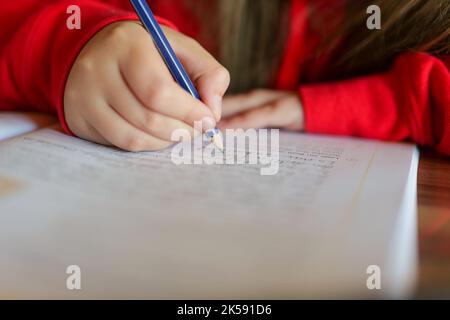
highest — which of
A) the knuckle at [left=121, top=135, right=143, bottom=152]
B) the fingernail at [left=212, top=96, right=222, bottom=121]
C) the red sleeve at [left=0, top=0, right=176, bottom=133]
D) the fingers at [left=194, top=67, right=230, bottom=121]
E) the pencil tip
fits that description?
the red sleeve at [left=0, top=0, right=176, bottom=133]

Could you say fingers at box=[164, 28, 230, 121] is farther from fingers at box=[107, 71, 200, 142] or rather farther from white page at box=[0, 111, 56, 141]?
white page at box=[0, 111, 56, 141]

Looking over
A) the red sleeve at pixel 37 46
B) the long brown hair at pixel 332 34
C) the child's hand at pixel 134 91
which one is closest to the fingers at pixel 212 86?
the child's hand at pixel 134 91

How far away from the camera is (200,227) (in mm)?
245

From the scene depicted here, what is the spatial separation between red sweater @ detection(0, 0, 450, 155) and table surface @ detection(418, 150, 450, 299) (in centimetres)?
7

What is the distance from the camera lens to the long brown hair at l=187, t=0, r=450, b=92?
1.57 feet

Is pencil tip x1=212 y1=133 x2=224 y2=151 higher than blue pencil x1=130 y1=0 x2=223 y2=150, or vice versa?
blue pencil x1=130 y1=0 x2=223 y2=150

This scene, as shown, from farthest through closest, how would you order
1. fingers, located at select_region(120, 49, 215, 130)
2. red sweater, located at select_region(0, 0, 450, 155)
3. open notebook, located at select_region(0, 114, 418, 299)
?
red sweater, located at select_region(0, 0, 450, 155), fingers, located at select_region(120, 49, 215, 130), open notebook, located at select_region(0, 114, 418, 299)

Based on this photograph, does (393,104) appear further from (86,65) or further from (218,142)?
(86,65)

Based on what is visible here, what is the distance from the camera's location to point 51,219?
26 centimetres

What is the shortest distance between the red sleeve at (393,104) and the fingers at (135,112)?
193 mm

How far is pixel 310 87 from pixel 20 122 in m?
0.32

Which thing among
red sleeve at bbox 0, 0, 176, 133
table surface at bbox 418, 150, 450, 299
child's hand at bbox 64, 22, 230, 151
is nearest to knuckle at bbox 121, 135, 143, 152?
child's hand at bbox 64, 22, 230, 151

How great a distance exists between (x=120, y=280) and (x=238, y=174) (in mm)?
139
